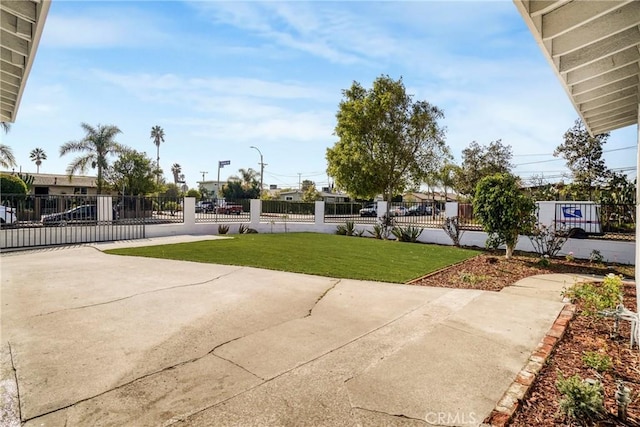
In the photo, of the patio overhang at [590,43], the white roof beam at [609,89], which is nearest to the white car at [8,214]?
the patio overhang at [590,43]

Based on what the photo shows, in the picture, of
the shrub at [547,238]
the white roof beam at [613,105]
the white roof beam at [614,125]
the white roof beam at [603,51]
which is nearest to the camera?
the white roof beam at [603,51]

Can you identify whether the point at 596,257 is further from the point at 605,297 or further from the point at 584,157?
the point at 584,157

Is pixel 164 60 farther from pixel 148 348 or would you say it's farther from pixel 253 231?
pixel 253 231

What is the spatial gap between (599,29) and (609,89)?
2066 millimetres

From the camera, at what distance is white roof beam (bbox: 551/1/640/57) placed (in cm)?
339

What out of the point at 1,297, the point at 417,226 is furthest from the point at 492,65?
the point at 1,297

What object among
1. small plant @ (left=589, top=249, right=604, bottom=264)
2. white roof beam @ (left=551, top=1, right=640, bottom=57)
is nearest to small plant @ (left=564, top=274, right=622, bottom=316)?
white roof beam @ (left=551, top=1, right=640, bottom=57)

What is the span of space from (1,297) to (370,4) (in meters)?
8.26

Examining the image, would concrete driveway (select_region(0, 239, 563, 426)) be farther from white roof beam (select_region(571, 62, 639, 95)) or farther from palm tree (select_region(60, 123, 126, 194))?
palm tree (select_region(60, 123, 126, 194))

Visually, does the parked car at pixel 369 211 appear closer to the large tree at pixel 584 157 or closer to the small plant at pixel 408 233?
the small plant at pixel 408 233

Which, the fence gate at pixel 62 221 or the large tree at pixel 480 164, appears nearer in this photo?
the fence gate at pixel 62 221

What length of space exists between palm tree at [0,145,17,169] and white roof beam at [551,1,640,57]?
29.8 m

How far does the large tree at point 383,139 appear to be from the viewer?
23531 mm

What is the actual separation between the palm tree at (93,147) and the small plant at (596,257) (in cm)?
A: 3410
